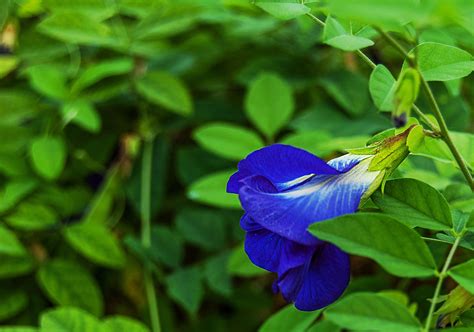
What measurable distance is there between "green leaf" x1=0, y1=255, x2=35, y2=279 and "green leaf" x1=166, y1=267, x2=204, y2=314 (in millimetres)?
230

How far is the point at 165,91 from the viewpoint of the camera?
1.35 meters

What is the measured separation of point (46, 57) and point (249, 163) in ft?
3.08

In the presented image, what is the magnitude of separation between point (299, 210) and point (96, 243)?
700mm

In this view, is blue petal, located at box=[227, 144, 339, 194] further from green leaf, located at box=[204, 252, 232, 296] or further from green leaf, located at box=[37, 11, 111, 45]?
green leaf, located at box=[37, 11, 111, 45]

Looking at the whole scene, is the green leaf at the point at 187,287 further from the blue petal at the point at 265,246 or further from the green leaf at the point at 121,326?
the blue petal at the point at 265,246

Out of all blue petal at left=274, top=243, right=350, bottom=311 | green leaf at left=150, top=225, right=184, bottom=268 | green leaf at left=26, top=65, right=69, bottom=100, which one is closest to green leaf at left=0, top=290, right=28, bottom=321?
green leaf at left=150, top=225, right=184, bottom=268

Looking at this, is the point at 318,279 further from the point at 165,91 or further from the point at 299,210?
the point at 165,91

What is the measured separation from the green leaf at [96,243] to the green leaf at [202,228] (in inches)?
4.6

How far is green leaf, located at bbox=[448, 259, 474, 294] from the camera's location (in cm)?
58

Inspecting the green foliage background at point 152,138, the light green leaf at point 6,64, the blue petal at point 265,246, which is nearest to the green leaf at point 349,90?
the green foliage background at point 152,138

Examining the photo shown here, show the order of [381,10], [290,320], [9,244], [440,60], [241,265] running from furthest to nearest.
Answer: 1. [9,244]
2. [241,265]
3. [290,320]
4. [440,60]
5. [381,10]

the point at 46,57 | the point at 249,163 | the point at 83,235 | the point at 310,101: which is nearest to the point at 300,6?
the point at 249,163

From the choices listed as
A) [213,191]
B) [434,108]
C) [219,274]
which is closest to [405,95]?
[434,108]

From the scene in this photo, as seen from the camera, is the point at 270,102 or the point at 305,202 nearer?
the point at 305,202
